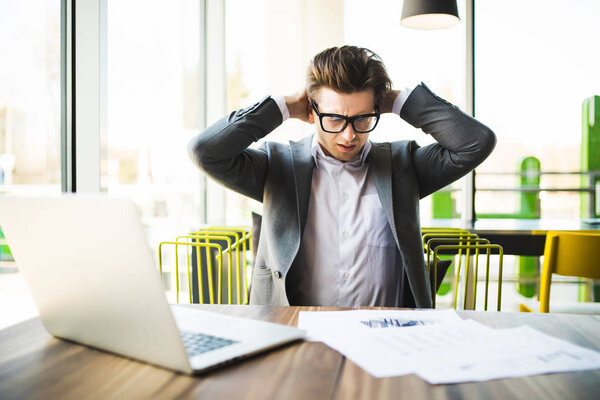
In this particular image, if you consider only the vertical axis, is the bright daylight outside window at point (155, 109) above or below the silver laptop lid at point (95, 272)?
above

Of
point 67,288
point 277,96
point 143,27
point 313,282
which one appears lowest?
point 313,282

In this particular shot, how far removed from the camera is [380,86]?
1.62 metres

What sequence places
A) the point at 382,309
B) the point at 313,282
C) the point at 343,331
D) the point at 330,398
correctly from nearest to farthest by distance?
1. the point at 330,398
2. the point at 343,331
3. the point at 382,309
4. the point at 313,282

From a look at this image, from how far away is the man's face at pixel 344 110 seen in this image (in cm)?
153

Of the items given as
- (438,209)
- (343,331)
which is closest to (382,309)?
(343,331)

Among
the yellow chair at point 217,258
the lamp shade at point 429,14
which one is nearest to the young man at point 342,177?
the yellow chair at point 217,258

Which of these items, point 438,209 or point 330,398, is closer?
point 330,398

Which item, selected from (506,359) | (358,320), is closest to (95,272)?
(358,320)

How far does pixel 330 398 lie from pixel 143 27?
2737mm

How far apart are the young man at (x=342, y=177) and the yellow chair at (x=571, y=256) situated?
0.59m

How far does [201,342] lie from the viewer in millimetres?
801

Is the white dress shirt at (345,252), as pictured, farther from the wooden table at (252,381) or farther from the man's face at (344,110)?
the wooden table at (252,381)

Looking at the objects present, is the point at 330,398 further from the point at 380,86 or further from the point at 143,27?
the point at 143,27

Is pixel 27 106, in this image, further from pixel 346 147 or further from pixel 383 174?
pixel 383 174
